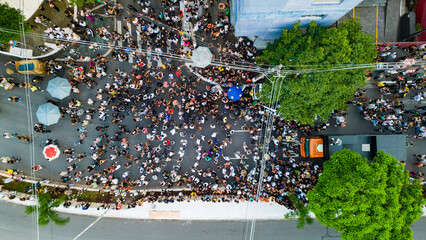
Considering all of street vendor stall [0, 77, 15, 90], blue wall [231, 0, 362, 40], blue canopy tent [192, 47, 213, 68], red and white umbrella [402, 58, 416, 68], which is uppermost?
blue wall [231, 0, 362, 40]

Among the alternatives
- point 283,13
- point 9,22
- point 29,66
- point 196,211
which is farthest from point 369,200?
point 9,22

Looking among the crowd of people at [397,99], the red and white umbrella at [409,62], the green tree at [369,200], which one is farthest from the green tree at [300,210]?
the red and white umbrella at [409,62]

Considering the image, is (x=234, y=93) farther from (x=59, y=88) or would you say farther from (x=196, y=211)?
(x=59, y=88)

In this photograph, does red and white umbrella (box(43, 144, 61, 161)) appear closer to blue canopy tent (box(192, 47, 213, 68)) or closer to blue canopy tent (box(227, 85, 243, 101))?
blue canopy tent (box(192, 47, 213, 68))

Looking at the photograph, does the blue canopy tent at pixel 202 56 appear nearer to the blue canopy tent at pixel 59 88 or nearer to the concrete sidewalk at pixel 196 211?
the blue canopy tent at pixel 59 88

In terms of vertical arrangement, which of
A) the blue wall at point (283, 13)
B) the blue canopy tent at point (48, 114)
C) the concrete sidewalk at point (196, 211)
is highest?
the blue wall at point (283, 13)

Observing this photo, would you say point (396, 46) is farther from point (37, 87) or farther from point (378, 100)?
point (37, 87)

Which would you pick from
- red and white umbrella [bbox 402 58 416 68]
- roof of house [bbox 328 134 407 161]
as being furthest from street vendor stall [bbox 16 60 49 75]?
red and white umbrella [bbox 402 58 416 68]
